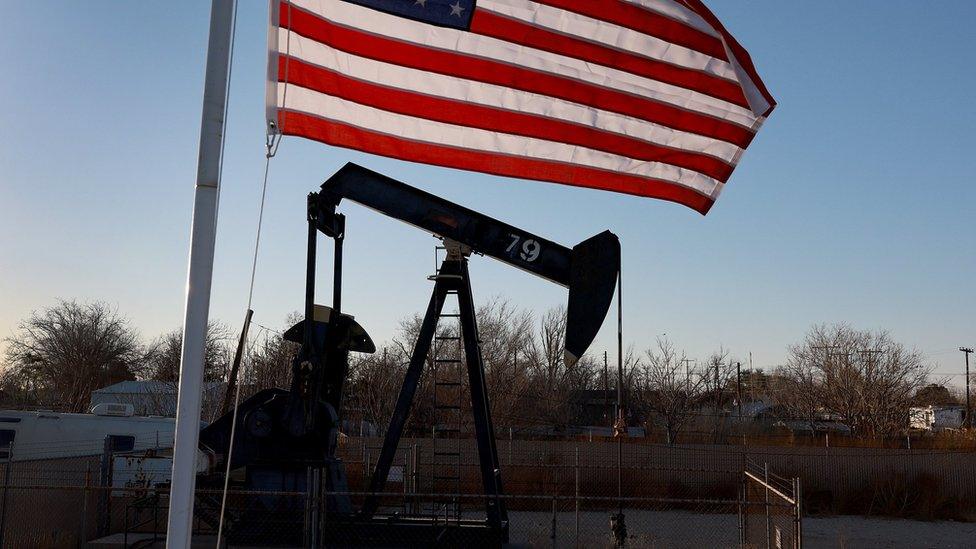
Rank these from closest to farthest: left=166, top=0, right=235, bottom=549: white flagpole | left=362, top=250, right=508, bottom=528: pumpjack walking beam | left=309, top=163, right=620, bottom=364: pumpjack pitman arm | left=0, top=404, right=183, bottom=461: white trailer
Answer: left=166, top=0, right=235, bottom=549: white flagpole, left=309, top=163, right=620, bottom=364: pumpjack pitman arm, left=362, top=250, right=508, bottom=528: pumpjack walking beam, left=0, top=404, right=183, bottom=461: white trailer

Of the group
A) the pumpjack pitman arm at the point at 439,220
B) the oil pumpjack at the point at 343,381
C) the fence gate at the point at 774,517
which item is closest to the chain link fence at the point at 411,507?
the oil pumpjack at the point at 343,381

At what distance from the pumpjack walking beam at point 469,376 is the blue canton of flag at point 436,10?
23.5 feet

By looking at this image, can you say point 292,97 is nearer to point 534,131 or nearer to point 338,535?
point 534,131

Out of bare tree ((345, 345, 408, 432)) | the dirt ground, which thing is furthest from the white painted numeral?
bare tree ((345, 345, 408, 432))

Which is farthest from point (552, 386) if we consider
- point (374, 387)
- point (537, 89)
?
point (537, 89)

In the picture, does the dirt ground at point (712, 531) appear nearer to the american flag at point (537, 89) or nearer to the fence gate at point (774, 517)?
the fence gate at point (774, 517)

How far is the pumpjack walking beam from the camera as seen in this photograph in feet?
40.8

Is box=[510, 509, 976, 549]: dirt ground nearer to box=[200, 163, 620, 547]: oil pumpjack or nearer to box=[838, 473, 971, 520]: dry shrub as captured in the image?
box=[838, 473, 971, 520]: dry shrub

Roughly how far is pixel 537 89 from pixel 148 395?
119 feet

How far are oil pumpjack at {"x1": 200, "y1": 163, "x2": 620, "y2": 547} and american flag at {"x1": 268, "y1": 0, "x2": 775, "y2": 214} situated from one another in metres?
4.20

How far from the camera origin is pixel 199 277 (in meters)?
4.18

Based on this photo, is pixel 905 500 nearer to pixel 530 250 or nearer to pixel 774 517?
pixel 774 517

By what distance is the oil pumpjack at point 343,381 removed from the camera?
11.8 meters

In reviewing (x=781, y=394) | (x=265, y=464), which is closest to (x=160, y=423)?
(x=265, y=464)
